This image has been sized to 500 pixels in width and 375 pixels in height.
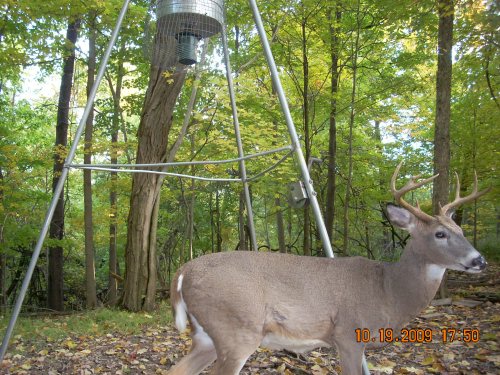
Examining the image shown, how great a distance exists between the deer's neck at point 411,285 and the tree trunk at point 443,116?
3.76m

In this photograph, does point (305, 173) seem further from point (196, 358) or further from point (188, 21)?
point (188, 21)

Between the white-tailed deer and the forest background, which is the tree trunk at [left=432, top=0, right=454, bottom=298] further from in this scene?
the white-tailed deer

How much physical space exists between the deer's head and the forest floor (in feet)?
4.71

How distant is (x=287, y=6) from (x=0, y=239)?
24.0 feet

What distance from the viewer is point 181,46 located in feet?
12.5

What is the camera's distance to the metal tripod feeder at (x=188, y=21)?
354 cm

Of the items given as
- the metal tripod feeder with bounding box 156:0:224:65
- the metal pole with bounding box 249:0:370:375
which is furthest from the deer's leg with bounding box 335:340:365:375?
the metal tripod feeder with bounding box 156:0:224:65

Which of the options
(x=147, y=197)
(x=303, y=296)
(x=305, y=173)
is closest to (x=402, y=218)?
(x=305, y=173)

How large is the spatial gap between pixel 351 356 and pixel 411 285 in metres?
0.59

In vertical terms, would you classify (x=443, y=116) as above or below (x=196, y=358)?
above

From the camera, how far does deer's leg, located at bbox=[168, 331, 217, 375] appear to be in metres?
2.89

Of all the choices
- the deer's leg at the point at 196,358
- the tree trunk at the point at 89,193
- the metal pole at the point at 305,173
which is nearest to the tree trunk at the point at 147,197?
the tree trunk at the point at 89,193

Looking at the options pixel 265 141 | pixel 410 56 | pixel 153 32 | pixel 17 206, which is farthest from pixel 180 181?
pixel 153 32

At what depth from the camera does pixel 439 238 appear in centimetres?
290
